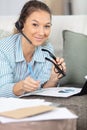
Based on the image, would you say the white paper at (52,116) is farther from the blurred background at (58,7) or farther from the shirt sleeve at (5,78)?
the blurred background at (58,7)

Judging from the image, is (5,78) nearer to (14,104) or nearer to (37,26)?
(37,26)

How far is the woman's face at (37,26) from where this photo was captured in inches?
60.7

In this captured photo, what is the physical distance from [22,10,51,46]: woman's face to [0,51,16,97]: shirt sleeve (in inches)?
7.0

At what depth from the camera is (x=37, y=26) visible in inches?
61.2

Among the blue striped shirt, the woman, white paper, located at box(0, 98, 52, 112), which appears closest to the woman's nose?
the woman

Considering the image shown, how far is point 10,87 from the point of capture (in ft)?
4.52

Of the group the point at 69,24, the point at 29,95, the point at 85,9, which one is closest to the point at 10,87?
the point at 29,95

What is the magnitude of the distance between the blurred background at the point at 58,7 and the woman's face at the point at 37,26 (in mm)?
664

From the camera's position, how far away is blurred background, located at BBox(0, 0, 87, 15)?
7.20 ft

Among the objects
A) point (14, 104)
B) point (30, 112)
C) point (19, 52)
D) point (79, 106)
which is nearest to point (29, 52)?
point (19, 52)

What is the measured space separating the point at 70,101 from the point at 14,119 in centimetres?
51

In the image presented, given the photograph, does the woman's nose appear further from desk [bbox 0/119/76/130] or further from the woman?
desk [bbox 0/119/76/130]

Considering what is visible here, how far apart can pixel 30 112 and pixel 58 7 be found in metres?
1.58

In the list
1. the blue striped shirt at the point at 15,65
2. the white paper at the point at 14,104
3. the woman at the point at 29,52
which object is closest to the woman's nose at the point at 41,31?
the woman at the point at 29,52
